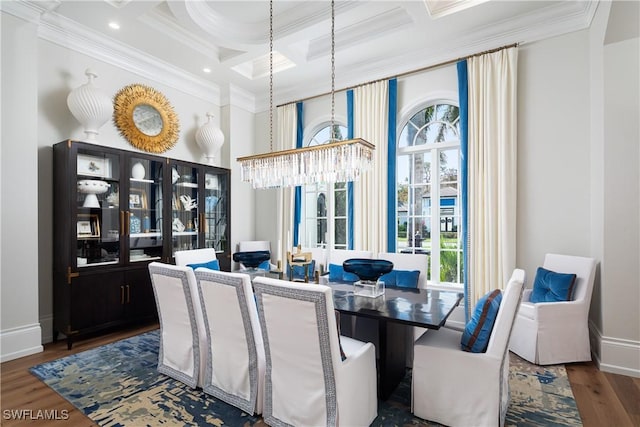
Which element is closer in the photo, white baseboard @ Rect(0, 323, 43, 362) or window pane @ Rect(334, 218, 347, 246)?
white baseboard @ Rect(0, 323, 43, 362)

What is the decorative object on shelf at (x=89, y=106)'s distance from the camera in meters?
3.32

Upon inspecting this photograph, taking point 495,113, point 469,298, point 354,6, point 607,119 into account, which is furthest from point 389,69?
point 469,298

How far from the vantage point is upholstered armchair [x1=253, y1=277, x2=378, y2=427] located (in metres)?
1.65

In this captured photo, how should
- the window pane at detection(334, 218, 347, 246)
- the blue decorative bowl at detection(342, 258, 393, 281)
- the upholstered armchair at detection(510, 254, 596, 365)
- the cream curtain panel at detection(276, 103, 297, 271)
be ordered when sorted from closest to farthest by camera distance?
1. the blue decorative bowl at detection(342, 258, 393, 281)
2. the upholstered armchair at detection(510, 254, 596, 365)
3. the window pane at detection(334, 218, 347, 246)
4. the cream curtain panel at detection(276, 103, 297, 271)

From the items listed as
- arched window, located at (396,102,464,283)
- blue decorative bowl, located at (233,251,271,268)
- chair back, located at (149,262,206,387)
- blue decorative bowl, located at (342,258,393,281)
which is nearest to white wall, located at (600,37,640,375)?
arched window, located at (396,102,464,283)

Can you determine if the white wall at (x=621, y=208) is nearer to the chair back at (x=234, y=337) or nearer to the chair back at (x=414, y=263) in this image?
the chair back at (x=414, y=263)

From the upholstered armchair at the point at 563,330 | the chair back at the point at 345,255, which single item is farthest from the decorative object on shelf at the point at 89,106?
the upholstered armchair at the point at 563,330

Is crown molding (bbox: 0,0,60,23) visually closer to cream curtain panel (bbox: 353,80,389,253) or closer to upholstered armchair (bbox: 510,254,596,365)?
cream curtain panel (bbox: 353,80,389,253)

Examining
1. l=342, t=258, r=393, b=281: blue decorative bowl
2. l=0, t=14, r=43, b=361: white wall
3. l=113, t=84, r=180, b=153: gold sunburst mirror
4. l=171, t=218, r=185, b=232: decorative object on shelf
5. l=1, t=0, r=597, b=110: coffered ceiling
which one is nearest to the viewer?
l=342, t=258, r=393, b=281: blue decorative bowl

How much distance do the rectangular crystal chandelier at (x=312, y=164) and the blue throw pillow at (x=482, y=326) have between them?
1.36 meters

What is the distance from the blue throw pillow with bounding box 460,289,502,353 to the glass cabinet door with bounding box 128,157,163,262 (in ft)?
11.2

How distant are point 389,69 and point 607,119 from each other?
2.32m

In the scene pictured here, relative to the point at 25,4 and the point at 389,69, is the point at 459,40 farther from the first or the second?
the point at 25,4

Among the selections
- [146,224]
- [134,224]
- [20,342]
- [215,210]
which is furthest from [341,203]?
[20,342]
